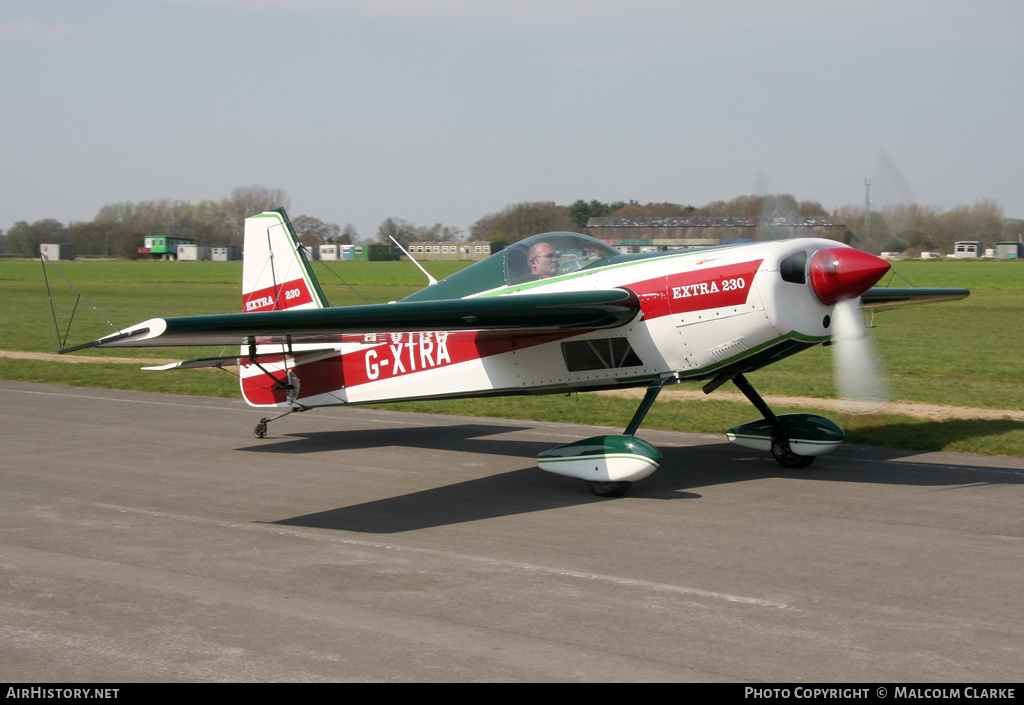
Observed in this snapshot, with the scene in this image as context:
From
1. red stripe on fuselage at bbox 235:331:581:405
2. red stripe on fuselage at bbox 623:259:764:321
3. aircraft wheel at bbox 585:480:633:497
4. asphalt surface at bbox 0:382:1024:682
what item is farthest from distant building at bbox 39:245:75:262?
aircraft wheel at bbox 585:480:633:497

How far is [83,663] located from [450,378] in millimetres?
5753

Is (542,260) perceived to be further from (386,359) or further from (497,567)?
(497,567)

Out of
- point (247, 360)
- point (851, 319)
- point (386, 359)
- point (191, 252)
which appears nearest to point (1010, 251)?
point (191, 252)

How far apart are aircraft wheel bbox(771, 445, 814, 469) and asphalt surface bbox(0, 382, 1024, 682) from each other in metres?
0.26

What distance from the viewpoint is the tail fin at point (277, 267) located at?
11664mm

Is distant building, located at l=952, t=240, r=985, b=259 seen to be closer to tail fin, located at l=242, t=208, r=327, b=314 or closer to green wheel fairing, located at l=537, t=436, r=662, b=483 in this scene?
green wheel fairing, located at l=537, t=436, r=662, b=483

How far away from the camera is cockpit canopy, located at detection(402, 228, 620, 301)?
948 cm

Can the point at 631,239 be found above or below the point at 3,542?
above

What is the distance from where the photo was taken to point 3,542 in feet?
22.9

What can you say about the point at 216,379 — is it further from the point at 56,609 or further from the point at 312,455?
the point at 56,609

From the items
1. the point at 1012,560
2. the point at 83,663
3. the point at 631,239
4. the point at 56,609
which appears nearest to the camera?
the point at 83,663

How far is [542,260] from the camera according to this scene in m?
9.53

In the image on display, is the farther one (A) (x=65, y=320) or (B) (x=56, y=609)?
(A) (x=65, y=320)
